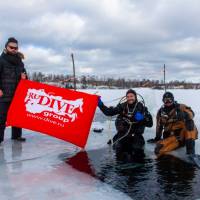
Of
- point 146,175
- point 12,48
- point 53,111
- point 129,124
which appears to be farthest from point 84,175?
point 12,48

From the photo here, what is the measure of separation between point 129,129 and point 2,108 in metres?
2.19

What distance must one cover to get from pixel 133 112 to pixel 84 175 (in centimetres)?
224

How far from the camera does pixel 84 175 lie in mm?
4461

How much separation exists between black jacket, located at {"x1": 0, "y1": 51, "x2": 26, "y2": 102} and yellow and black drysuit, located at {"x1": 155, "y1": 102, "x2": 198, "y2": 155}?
2.57 meters

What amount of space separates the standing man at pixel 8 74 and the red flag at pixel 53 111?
0.16 metres

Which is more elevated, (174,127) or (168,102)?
(168,102)

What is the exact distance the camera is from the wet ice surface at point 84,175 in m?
3.74

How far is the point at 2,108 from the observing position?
6152 mm

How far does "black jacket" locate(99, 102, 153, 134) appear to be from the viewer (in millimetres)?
6410

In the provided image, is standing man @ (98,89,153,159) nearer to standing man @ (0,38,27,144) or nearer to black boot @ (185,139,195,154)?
black boot @ (185,139,195,154)

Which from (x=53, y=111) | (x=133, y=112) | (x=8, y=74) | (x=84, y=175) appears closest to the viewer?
(x=84, y=175)

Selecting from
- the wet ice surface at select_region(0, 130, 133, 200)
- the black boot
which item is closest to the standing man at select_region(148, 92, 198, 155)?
the black boot

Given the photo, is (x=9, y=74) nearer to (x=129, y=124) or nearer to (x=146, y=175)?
(x=129, y=124)

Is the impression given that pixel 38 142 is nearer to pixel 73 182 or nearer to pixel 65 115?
pixel 65 115
